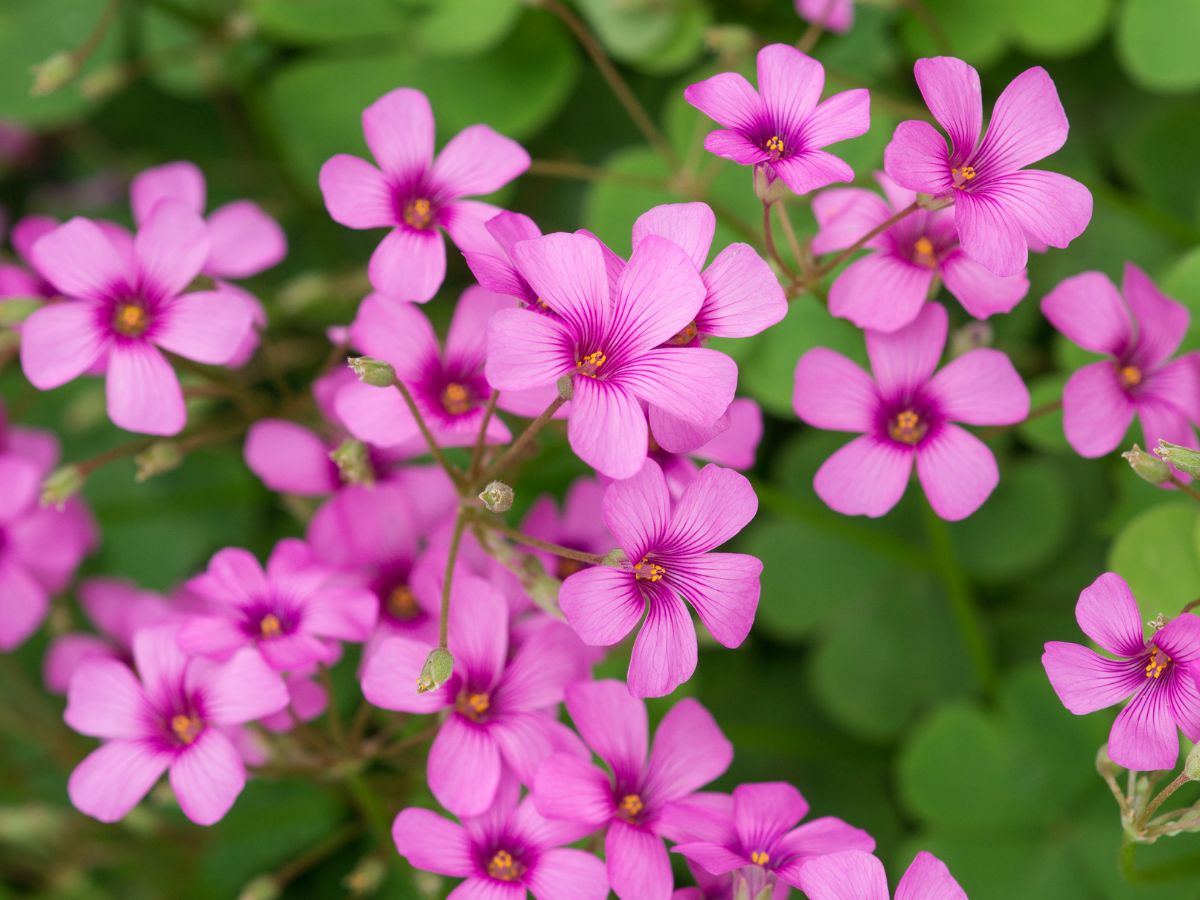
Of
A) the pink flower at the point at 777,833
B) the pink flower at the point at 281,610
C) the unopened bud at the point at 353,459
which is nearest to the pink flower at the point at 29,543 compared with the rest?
the pink flower at the point at 281,610

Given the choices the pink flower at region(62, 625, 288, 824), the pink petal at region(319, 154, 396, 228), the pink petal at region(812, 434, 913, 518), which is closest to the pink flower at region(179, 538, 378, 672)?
the pink flower at region(62, 625, 288, 824)

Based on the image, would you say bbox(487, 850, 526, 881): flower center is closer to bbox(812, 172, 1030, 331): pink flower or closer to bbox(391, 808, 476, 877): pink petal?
bbox(391, 808, 476, 877): pink petal

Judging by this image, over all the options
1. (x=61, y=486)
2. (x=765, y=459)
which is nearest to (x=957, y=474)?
(x=765, y=459)

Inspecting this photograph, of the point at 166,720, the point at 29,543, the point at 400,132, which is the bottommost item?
the point at 29,543

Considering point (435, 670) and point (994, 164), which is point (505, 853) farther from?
point (994, 164)

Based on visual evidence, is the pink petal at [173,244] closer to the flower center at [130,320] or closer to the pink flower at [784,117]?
the flower center at [130,320]
